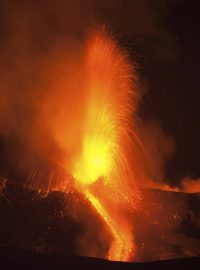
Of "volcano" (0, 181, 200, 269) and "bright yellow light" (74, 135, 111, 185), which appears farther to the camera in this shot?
"bright yellow light" (74, 135, 111, 185)

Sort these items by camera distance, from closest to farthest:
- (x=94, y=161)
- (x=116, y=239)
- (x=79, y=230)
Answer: (x=79, y=230) < (x=116, y=239) < (x=94, y=161)

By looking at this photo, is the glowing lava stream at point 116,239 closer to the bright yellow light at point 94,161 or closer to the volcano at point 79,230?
the volcano at point 79,230

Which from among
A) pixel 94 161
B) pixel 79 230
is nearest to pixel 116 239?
pixel 79 230

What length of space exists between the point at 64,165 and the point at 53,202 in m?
5.99

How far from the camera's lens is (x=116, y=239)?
2252 cm

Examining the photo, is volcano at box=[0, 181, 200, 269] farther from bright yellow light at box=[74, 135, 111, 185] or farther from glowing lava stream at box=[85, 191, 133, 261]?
bright yellow light at box=[74, 135, 111, 185]

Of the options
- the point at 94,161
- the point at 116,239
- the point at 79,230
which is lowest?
the point at 79,230

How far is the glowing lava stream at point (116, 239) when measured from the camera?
63.7 ft

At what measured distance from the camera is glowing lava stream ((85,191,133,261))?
1942 centimetres

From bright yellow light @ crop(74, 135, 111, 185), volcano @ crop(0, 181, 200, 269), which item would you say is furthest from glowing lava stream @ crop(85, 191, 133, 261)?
bright yellow light @ crop(74, 135, 111, 185)

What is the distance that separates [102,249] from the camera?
68.0 ft

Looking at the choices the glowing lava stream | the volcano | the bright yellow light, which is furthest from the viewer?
the bright yellow light

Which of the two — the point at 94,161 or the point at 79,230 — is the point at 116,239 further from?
the point at 94,161

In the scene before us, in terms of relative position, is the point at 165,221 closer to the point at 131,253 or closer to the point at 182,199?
the point at 182,199
